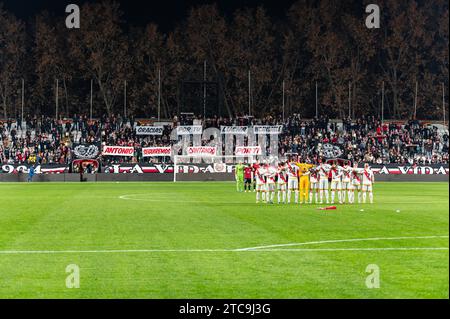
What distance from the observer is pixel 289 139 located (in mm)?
91938

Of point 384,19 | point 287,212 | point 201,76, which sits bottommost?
point 287,212

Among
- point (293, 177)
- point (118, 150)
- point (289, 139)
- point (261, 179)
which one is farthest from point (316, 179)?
point (289, 139)

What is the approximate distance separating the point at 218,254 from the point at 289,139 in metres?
71.4

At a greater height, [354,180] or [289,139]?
[289,139]

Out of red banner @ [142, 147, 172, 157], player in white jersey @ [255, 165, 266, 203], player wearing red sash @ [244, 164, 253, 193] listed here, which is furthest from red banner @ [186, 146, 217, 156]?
player in white jersey @ [255, 165, 266, 203]

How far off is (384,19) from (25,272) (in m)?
101

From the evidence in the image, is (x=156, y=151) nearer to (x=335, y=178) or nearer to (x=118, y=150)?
(x=118, y=150)

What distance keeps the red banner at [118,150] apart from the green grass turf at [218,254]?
157 feet

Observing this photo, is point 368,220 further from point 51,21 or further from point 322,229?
point 51,21

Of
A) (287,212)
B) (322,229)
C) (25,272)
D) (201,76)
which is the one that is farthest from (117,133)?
(25,272)

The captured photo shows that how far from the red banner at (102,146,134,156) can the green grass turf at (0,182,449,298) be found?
157 feet

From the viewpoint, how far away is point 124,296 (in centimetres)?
1480

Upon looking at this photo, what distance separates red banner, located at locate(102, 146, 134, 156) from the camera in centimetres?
8731

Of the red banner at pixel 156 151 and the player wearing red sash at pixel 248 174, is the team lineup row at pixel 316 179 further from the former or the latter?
the red banner at pixel 156 151
